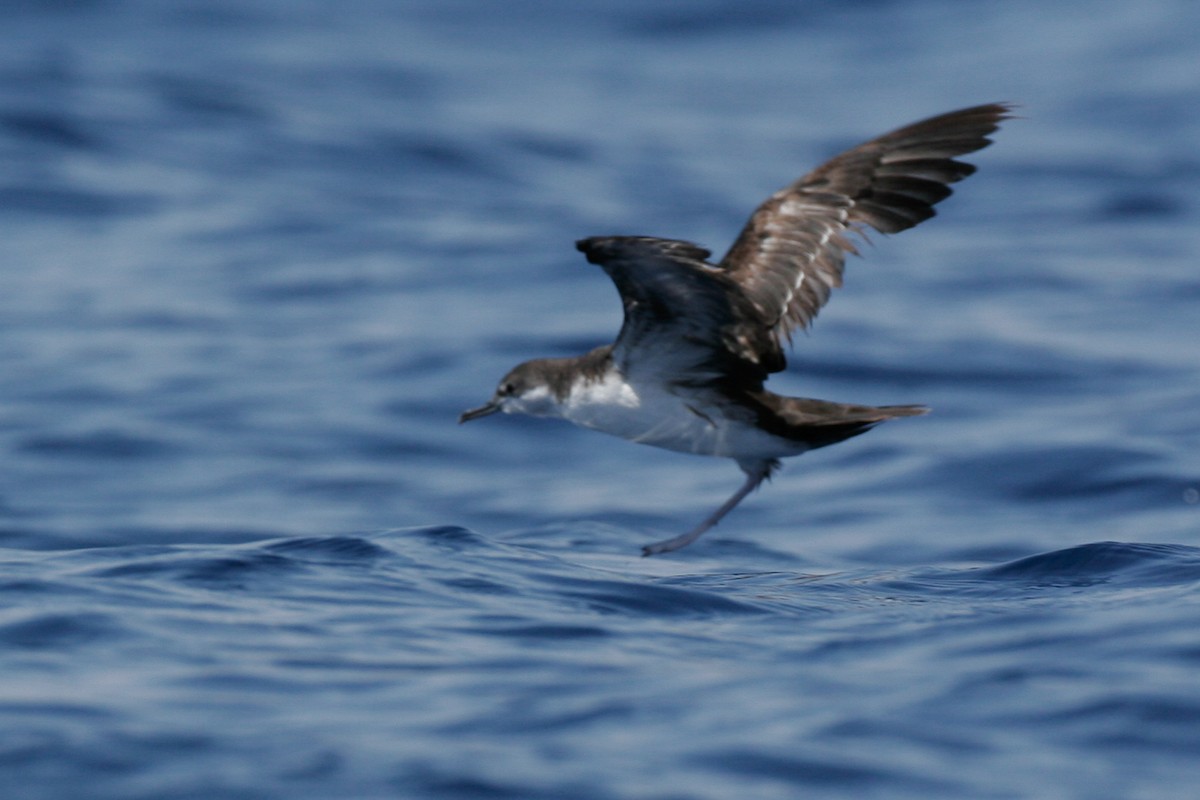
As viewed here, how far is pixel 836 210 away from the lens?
266 inches

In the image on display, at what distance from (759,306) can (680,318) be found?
0.31m

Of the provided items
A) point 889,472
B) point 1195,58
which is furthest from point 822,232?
point 1195,58

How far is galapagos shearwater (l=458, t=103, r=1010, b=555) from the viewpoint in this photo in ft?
21.5

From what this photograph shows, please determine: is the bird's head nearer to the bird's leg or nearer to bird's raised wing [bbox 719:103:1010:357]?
the bird's leg

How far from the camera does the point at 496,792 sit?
5.13 metres

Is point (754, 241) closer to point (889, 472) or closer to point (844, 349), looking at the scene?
point (889, 472)

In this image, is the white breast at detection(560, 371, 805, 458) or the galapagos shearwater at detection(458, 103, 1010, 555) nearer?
the galapagos shearwater at detection(458, 103, 1010, 555)

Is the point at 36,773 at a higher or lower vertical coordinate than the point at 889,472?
lower

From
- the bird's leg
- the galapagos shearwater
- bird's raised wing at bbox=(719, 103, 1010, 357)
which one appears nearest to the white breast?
the galapagos shearwater

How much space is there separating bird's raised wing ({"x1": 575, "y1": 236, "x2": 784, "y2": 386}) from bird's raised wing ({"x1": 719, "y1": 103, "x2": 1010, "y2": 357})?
0.46 ft

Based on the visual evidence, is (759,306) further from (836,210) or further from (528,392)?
(528,392)

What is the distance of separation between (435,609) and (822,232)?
213 centimetres

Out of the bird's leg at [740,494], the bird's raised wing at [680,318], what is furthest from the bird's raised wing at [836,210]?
the bird's leg at [740,494]

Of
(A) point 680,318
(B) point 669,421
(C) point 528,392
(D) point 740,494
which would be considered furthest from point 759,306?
(C) point 528,392
